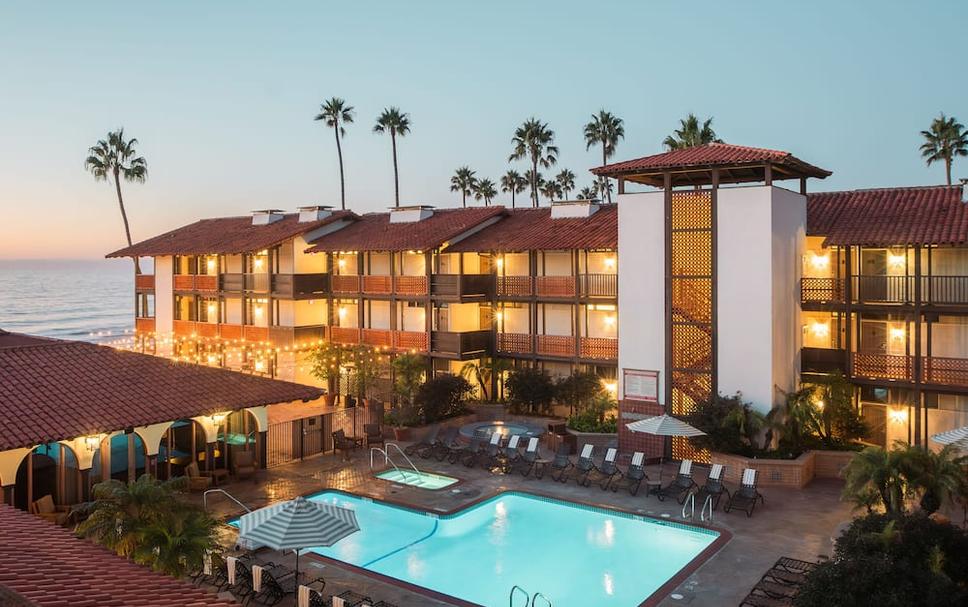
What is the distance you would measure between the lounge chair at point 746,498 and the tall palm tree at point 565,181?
6004 cm

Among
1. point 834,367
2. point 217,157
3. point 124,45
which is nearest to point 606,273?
point 834,367

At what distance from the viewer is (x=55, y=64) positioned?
5088cm

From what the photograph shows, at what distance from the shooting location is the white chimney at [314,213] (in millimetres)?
41781

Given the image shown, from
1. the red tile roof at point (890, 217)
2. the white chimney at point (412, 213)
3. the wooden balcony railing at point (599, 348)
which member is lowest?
the wooden balcony railing at point (599, 348)

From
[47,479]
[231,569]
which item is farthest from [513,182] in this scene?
[231,569]

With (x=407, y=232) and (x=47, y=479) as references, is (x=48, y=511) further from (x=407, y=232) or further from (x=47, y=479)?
(x=407, y=232)

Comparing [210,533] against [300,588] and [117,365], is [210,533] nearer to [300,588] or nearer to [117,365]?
[300,588]

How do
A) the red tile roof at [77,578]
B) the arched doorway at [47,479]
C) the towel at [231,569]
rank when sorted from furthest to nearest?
the arched doorway at [47,479]
the towel at [231,569]
the red tile roof at [77,578]

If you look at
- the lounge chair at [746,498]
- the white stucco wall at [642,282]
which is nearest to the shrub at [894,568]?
the lounge chair at [746,498]

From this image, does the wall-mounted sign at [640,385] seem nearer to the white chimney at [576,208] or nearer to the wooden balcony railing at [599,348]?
the wooden balcony railing at [599,348]

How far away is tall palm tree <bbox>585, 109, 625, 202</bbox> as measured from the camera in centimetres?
5578

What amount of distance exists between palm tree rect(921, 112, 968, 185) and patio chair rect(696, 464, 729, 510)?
3439cm

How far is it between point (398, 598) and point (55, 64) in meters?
49.4

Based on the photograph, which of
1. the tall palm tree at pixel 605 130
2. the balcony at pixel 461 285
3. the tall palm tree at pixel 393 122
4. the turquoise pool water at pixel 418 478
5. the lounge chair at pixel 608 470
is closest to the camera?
the lounge chair at pixel 608 470
